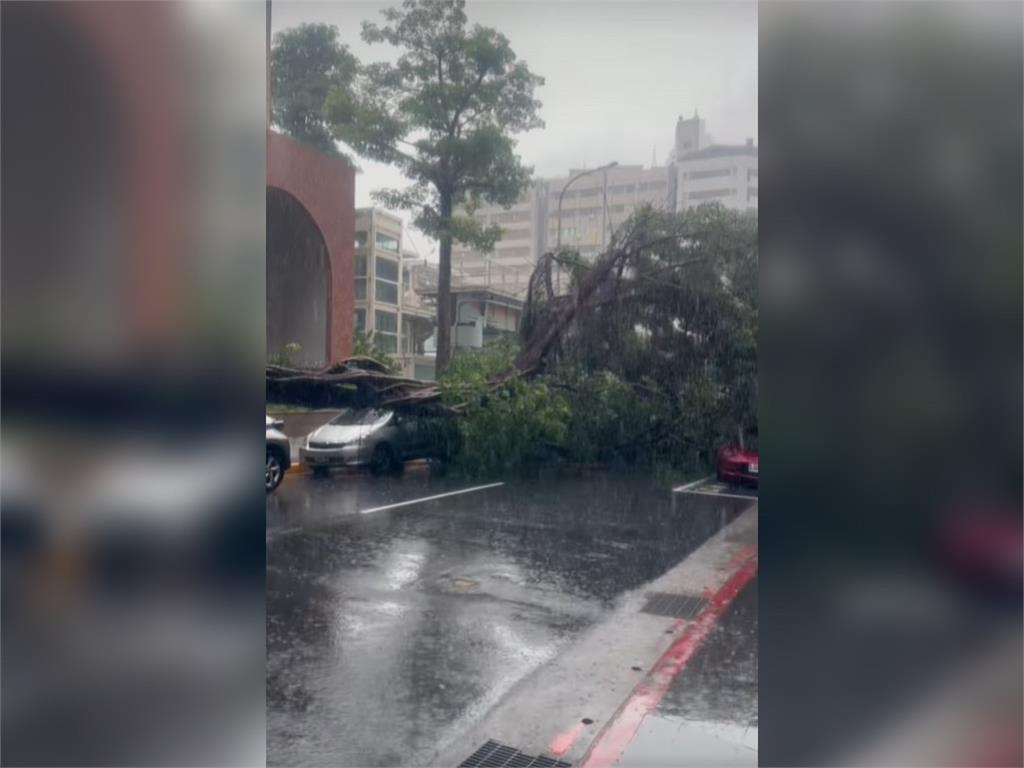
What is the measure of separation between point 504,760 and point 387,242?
2.66 m

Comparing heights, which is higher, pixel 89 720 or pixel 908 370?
pixel 908 370

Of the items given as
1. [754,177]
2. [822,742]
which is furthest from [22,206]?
[754,177]

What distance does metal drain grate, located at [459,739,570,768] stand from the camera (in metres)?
2.85

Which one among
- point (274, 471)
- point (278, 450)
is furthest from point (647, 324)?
point (274, 471)

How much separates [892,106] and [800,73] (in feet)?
0.86

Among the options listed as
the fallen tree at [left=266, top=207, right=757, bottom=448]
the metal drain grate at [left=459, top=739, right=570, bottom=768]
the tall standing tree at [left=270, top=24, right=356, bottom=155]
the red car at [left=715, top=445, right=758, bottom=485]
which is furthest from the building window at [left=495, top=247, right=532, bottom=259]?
the metal drain grate at [left=459, top=739, right=570, bottom=768]

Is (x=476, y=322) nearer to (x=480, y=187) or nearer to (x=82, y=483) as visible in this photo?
(x=480, y=187)

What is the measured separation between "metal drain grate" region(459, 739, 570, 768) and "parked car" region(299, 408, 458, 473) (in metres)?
1.99

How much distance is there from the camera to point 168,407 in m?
2.16

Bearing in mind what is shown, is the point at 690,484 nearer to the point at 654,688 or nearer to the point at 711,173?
the point at 654,688

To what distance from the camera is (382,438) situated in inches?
186

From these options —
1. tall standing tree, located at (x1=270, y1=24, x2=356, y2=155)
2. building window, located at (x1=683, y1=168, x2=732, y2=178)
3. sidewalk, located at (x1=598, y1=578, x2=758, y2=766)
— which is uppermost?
tall standing tree, located at (x1=270, y1=24, x2=356, y2=155)

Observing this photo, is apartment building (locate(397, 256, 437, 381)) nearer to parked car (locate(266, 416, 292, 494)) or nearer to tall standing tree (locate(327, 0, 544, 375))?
tall standing tree (locate(327, 0, 544, 375))

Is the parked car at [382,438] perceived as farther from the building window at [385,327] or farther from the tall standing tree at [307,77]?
the tall standing tree at [307,77]
